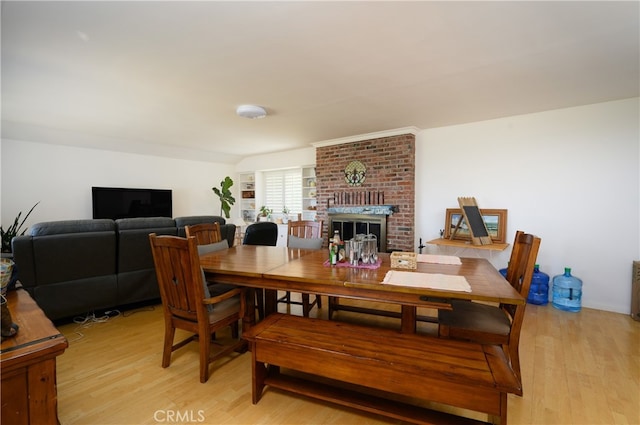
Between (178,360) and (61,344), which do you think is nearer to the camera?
(61,344)

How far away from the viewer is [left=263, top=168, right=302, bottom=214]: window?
622 centimetres

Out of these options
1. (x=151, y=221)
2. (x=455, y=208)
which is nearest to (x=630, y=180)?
(x=455, y=208)

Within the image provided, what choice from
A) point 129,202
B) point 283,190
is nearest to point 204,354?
point 129,202

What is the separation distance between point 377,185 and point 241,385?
11.1ft

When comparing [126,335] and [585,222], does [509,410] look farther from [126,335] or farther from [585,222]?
[126,335]

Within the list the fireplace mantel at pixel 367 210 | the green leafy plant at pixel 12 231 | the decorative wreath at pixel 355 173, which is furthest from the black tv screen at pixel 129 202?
the decorative wreath at pixel 355 173

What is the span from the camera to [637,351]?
225 centimetres

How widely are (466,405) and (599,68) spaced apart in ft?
9.39

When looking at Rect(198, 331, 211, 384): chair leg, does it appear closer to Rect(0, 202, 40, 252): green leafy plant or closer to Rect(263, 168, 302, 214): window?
Rect(0, 202, 40, 252): green leafy plant

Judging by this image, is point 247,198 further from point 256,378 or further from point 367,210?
point 256,378

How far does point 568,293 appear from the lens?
3.18 meters

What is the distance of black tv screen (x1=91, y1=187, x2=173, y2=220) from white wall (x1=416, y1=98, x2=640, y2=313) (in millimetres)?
5371

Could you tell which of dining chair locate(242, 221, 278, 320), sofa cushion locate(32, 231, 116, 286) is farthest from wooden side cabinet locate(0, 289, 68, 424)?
dining chair locate(242, 221, 278, 320)

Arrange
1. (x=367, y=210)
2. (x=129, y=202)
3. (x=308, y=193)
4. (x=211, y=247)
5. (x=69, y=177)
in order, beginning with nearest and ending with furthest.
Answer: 1. (x=211, y=247)
2. (x=367, y=210)
3. (x=69, y=177)
4. (x=129, y=202)
5. (x=308, y=193)
